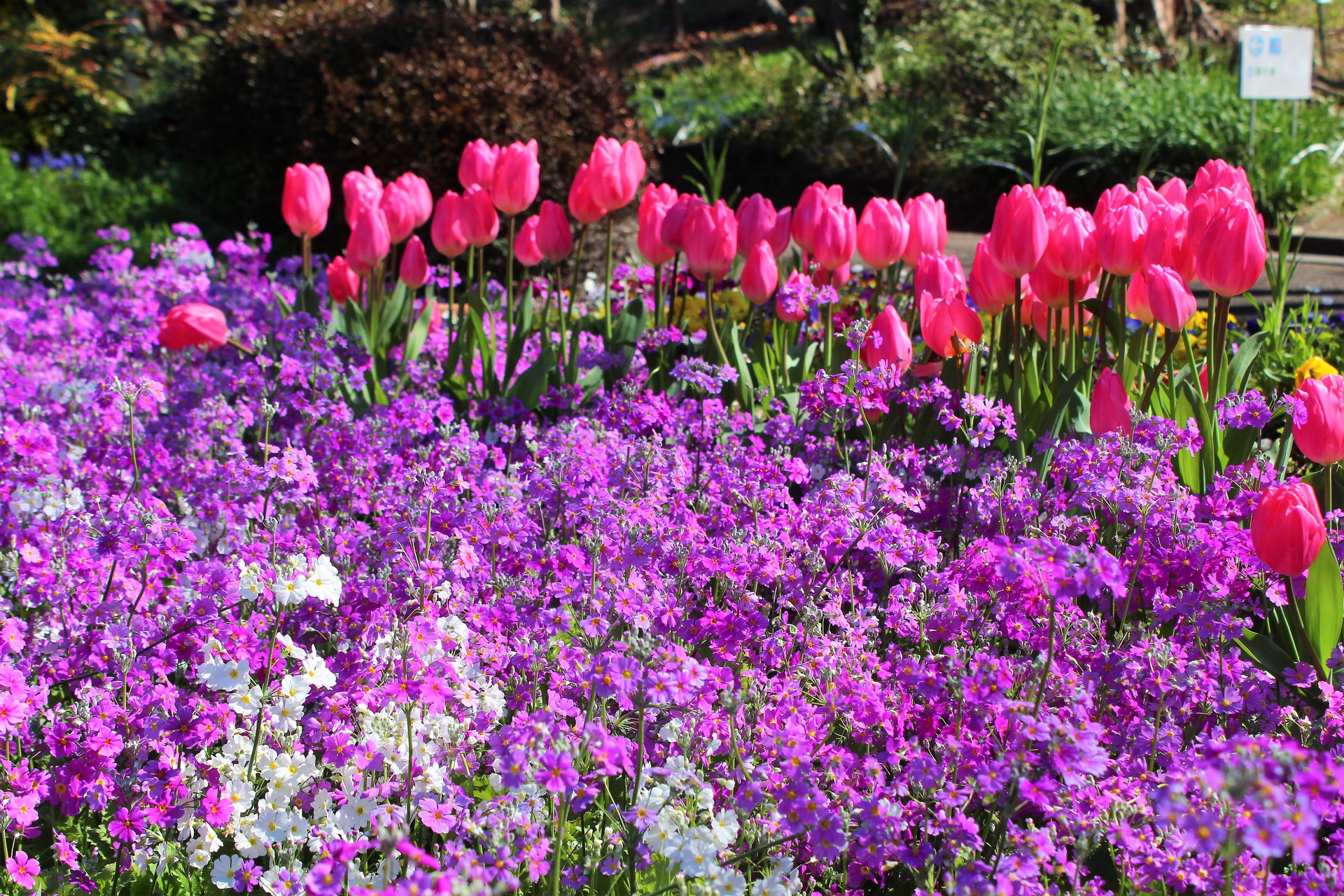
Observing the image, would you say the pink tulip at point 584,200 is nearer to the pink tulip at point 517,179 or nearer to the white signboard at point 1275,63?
the pink tulip at point 517,179

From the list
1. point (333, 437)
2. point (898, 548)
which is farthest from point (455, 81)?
point (898, 548)

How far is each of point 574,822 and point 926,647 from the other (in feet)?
2.32

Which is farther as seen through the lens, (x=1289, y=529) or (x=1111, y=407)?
(x=1111, y=407)

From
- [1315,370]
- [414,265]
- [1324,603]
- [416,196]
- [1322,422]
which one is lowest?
[1324,603]

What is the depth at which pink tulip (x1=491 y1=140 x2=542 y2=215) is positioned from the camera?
308cm

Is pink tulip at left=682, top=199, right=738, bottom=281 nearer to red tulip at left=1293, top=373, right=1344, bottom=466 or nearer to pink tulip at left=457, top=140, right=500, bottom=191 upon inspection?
pink tulip at left=457, top=140, right=500, bottom=191

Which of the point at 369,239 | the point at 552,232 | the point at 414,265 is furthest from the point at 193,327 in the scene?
the point at 552,232

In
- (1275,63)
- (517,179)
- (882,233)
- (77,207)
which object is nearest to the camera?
(882,233)

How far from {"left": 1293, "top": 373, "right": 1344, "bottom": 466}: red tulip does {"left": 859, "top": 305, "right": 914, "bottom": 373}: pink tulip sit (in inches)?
34.9

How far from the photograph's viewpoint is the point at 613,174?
3010 millimetres

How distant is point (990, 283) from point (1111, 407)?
0.46 metres

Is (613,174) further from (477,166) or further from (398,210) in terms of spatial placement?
(398,210)

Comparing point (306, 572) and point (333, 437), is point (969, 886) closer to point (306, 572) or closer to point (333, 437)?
point (306, 572)

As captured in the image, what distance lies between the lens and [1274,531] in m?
1.69
